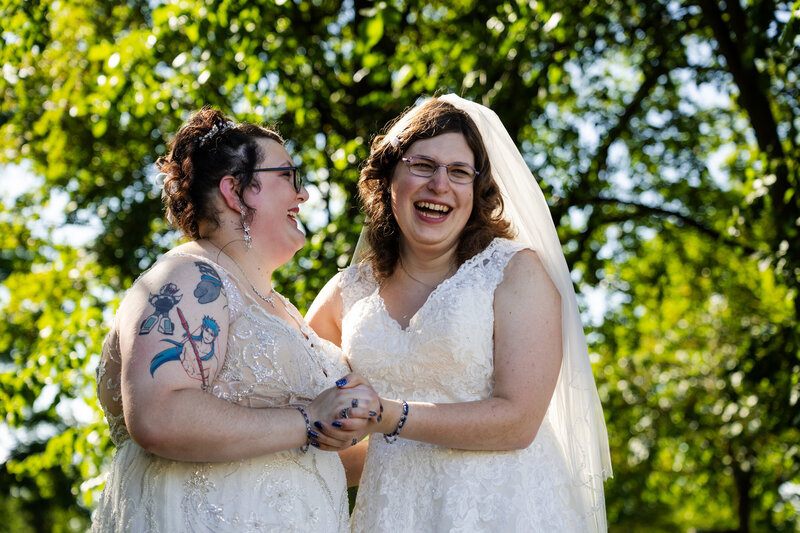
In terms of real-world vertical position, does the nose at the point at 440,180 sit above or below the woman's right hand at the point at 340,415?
above

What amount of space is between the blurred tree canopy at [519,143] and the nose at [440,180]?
0.95 m

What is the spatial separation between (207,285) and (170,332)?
10.3 inches

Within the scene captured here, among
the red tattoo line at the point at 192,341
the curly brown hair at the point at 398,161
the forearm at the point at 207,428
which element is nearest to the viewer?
the forearm at the point at 207,428

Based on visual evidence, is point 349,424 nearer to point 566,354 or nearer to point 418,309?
point 418,309

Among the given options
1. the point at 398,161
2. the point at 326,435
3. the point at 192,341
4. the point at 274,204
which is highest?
the point at 398,161

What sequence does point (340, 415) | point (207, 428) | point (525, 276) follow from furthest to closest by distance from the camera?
point (525, 276) → point (340, 415) → point (207, 428)

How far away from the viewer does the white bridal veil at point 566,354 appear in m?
3.26

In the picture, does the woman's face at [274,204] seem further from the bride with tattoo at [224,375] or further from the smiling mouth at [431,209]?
the smiling mouth at [431,209]

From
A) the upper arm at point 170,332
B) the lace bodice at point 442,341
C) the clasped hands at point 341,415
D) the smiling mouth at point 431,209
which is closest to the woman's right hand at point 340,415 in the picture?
the clasped hands at point 341,415

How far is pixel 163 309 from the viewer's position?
2.47m

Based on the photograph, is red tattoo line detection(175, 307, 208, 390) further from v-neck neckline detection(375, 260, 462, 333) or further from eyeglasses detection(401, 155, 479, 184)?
eyeglasses detection(401, 155, 479, 184)

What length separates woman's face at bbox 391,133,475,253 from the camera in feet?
10.8

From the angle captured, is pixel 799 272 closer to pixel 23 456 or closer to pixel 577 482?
pixel 577 482

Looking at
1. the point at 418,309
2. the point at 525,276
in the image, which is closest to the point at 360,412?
the point at 418,309
